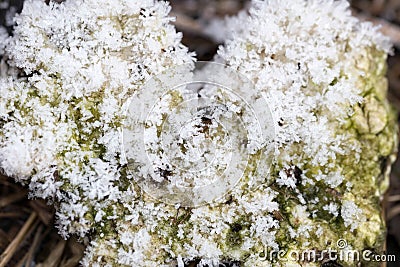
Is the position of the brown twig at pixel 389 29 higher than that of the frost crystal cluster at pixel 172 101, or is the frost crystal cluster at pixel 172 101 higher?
the brown twig at pixel 389 29

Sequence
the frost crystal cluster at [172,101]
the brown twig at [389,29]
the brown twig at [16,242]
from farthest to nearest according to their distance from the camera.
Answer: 1. the brown twig at [389,29]
2. the brown twig at [16,242]
3. the frost crystal cluster at [172,101]

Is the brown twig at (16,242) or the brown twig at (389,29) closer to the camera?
the brown twig at (16,242)

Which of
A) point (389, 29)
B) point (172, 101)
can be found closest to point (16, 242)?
point (172, 101)

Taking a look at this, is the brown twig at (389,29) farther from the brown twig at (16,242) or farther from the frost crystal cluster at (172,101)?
the brown twig at (16,242)

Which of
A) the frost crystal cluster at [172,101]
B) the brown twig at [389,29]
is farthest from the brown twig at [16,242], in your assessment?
the brown twig at [389,29]

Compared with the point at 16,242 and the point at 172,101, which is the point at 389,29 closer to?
the point at 172,101

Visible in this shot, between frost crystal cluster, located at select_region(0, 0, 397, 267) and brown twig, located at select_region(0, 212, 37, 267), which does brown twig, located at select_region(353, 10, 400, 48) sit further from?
brown twig, located at select_region(0, 212, 37, 267)

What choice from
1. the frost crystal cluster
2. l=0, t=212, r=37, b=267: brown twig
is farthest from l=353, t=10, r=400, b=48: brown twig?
l=0, t=212, r=37, b=267: brown twig

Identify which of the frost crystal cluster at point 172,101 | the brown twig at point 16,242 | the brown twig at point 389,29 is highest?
the brown twig at point 389,29

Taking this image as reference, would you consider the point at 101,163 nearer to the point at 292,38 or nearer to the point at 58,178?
the point at 58,178
